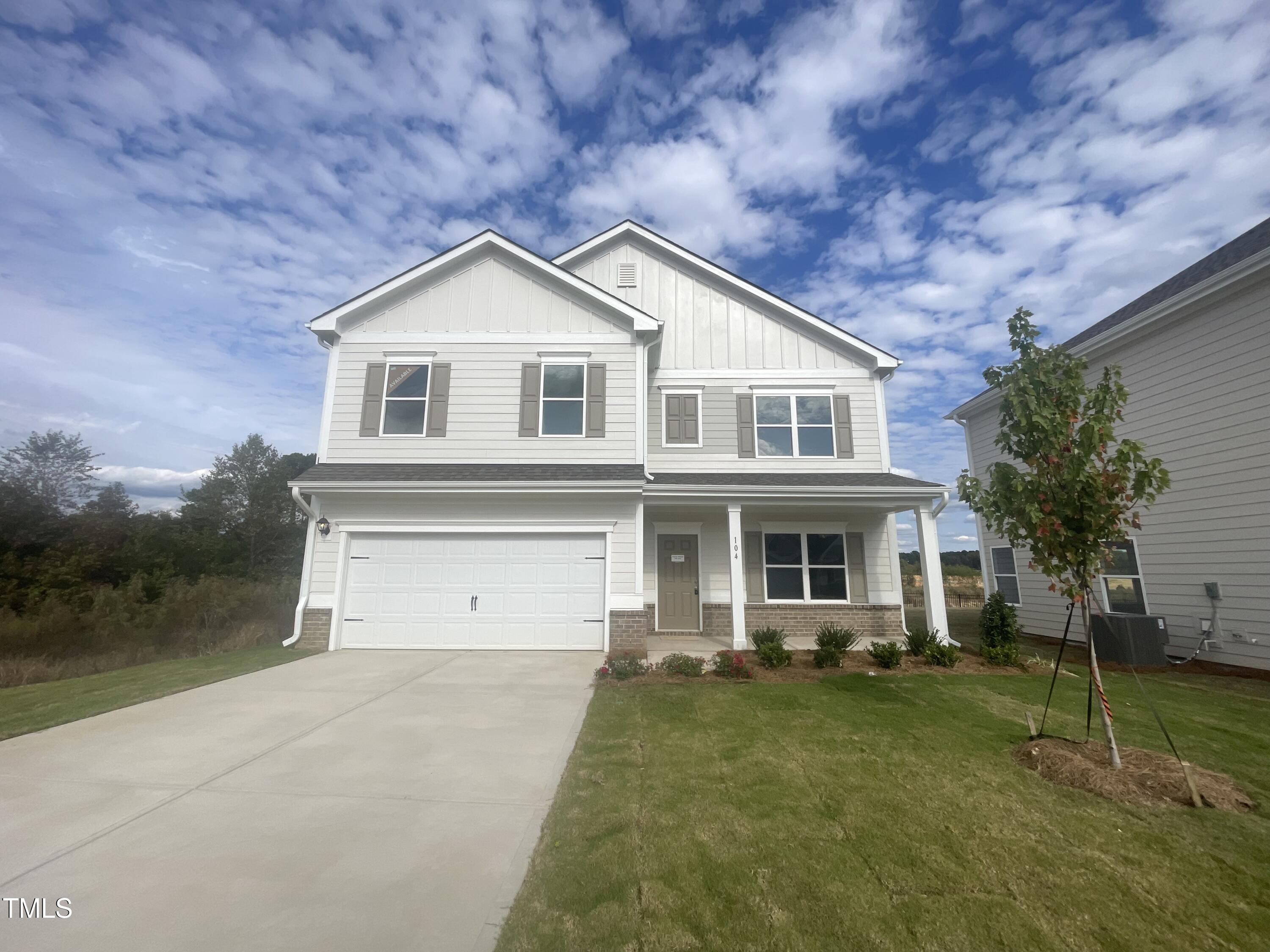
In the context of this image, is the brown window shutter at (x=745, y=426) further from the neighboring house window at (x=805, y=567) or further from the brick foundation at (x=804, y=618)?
the brick foundation at (x=804, y=618)

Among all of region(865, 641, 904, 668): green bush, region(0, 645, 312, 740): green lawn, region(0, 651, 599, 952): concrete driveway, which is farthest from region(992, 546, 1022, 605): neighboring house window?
region(0, 645, 312, 740): green lawn

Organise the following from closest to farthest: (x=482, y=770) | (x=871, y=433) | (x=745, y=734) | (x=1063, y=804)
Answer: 1. (x=1063, y=804)
2. (x=482, y=770)
3. (x=745, y=734)
4. (x=871, y=433)

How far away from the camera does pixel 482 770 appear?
4.75m

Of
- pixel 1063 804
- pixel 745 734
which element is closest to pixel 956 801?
pixel 1063 804

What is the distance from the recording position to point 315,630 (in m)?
10.1

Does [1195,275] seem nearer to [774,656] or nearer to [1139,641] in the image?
[1139,641]

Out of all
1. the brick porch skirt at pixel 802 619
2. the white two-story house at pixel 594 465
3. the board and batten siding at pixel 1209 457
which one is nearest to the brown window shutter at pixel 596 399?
the white two-story house at pixel 594 465

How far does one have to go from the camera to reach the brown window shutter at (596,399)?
36.6 ft

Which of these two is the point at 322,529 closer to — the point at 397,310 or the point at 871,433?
the point at 397,310

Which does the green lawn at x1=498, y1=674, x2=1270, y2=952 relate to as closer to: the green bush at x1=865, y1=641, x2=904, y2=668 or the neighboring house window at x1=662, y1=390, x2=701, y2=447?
the green bush at x1=865, y1=641, x2=904, y2=668

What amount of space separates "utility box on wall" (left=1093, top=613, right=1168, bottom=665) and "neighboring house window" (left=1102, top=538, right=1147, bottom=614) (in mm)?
881

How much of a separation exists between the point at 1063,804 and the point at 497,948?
4204 millimetres

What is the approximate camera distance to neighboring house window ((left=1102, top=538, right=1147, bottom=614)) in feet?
35.9

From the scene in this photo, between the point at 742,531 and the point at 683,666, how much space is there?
480 cm
